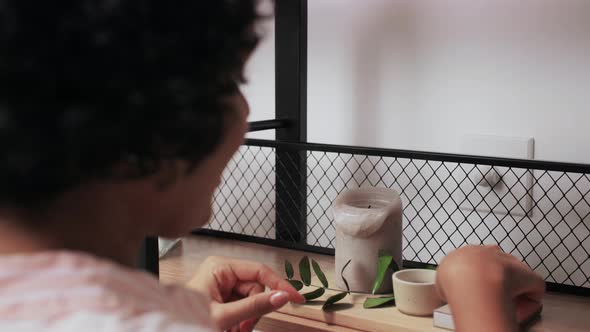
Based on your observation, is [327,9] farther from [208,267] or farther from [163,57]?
[163,57]

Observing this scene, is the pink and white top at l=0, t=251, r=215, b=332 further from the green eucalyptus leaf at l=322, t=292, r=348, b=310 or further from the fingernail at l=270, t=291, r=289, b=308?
the green eucalyptus leaf at l=322, t=292, r=348, b=310

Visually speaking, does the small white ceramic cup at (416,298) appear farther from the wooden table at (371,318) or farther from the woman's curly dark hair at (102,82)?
the woman's curly dark hair at (102,82)

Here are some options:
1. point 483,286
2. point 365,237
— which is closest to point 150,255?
point 365,237

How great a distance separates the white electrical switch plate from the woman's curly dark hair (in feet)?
2.28

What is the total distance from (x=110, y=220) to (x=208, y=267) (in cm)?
42

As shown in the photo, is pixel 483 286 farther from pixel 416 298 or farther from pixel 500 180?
pixel 500 180

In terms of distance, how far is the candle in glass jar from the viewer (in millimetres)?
810

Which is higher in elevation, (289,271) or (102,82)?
(102,82)

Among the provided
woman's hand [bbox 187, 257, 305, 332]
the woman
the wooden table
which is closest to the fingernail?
woman's hand [bbox 187, 257, 305, 332]

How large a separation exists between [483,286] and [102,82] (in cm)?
46

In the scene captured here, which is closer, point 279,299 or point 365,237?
point 279,299

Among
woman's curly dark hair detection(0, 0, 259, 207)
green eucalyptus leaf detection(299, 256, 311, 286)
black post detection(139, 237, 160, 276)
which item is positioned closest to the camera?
woman's curly dark hair detection(0, 0, 259, 207)

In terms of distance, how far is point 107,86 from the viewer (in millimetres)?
232

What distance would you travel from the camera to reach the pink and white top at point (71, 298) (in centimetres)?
24
